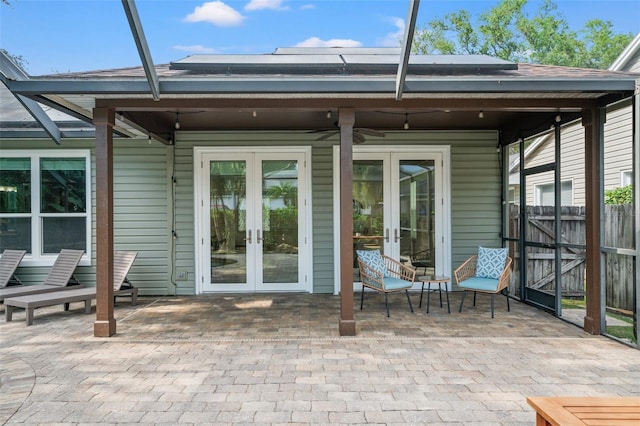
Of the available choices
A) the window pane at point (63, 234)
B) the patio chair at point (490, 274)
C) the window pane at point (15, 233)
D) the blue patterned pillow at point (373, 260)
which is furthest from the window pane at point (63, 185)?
the patio chair at point (490, 274)

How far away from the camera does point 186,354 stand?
381cm

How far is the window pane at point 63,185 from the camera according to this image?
6715 mm

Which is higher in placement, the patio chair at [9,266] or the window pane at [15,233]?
the window pane at [15,233]

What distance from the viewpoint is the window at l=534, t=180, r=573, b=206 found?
9.92 metres

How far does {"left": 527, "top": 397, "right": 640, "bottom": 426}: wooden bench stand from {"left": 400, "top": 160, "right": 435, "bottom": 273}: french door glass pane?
182 inches

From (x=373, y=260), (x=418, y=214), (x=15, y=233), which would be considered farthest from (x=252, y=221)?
(x=15, y=233)

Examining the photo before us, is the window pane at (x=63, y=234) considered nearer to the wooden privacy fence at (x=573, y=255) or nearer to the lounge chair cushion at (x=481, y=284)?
the lounge chair cushion at (x=481, y=284)

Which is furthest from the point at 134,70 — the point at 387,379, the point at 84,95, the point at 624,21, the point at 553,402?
the point at 624,21

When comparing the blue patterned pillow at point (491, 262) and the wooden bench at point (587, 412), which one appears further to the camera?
the blue patterned pillow at point (491, 262)

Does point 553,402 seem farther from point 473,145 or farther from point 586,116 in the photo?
point 473,145

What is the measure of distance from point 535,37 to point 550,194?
495 inches

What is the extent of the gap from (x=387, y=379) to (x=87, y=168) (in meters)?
6.04

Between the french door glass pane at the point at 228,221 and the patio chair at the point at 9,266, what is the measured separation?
290 centimetres

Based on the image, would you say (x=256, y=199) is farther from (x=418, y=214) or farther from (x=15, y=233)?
(x=15, y=233)
